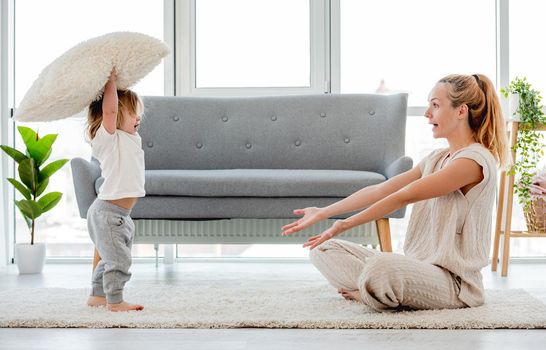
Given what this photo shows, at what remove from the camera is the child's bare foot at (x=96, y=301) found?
223 centimetres

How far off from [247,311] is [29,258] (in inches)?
68.5

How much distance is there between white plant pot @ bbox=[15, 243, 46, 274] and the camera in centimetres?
343

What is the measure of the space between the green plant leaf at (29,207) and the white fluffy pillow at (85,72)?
137cm

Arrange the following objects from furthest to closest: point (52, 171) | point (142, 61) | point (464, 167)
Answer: point (52, 171)
point (142, 61)
point (464, 167)

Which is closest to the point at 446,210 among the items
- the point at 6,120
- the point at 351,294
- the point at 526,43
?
the point at 351,294

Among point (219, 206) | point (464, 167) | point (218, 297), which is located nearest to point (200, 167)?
point (219, 206)

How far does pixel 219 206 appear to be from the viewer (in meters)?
3.00

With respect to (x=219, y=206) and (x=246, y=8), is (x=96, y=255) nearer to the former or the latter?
(x=219, y=206)

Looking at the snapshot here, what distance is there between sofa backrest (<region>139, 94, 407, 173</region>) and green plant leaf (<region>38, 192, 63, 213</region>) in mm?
485

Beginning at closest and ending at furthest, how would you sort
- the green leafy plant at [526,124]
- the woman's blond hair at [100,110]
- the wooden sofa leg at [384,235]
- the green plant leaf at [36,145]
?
1. the woman's blond hair at [100,110]
2. the wooden sofa leg at [384,235]
3. the green leafy plant at [526,124]
4. the green plant leaf at [36,145]

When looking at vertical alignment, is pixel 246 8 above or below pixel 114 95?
above

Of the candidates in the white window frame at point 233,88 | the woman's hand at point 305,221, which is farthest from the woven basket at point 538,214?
the woman's hand at point 305,221

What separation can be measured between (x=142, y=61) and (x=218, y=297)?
843 millimetres

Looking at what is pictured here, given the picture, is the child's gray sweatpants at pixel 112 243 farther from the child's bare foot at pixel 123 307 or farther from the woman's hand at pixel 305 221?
the woman's hand at pixel 305 221
